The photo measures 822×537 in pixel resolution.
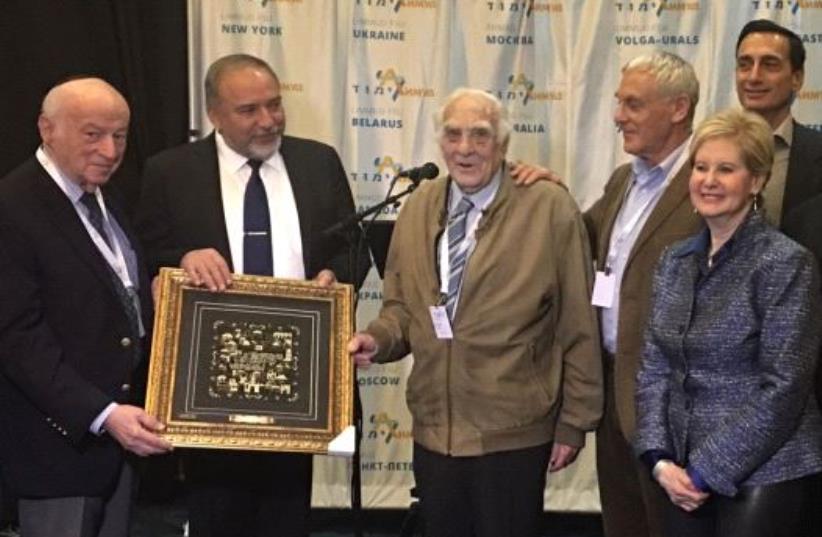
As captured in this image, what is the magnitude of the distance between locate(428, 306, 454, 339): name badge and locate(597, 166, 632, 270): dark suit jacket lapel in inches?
21.8

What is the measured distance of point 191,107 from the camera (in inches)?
227

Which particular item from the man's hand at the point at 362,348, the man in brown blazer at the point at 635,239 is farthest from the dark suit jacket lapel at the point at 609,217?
the man's hand at the point at 362,348

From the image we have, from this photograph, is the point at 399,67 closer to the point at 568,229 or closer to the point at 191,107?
the point at 191,107

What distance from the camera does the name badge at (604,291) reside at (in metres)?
3.75

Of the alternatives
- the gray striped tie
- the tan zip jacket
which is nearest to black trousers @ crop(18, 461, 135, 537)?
the tan zip jacket

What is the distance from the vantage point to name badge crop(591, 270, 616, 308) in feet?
12.3

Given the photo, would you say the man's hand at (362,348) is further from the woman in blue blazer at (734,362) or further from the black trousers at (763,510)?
the black trousers at (763,510)

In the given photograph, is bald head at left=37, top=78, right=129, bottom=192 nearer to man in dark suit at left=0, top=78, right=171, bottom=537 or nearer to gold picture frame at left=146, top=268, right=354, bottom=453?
man in dark suit at left=0, top=78, right=171, bottom=537

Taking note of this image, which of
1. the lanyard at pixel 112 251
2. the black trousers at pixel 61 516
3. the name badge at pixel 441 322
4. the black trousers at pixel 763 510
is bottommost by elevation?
the black trousers at pixel 61 516

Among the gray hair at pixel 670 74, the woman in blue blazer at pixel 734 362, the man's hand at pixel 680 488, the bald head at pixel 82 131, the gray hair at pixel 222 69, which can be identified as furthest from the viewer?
the gray hair at pixel 222 69

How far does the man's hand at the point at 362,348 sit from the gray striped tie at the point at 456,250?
26cm

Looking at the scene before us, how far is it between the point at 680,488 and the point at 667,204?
903 mm

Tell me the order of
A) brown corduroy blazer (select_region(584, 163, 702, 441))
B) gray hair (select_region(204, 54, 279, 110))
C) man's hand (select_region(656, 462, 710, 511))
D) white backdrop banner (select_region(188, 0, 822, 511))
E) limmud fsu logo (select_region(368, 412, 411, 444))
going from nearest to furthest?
man's hand (select_region(656, 462, 710, 511)), brown corduroy blazer (select_region(584, 163, 702, 441)), gray hair (select_region(204, 54, 279, 110)), white backdrop banner (select_region(188, 0, 822, 511)), limmud fsu logo (select_region(368, 412, 411, 444))

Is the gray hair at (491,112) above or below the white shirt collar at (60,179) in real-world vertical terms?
above
